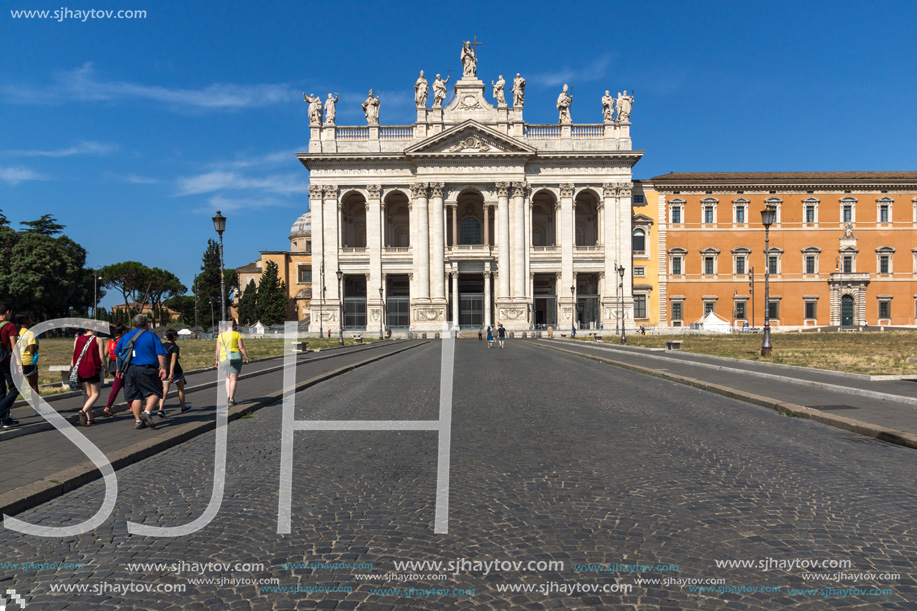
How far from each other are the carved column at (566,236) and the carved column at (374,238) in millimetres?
17701

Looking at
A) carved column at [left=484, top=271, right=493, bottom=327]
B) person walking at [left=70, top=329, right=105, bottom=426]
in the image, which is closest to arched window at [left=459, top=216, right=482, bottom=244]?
carved column at [left=484, top=271, right=493, bottom=327]

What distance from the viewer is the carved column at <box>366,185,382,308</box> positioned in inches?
2314

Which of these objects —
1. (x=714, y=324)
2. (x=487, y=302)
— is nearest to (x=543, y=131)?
(x=487, y=302)

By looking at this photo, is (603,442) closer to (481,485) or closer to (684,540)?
(481,485)

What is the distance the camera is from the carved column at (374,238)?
58781mm

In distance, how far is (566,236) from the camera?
5856cm

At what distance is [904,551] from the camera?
3.96m

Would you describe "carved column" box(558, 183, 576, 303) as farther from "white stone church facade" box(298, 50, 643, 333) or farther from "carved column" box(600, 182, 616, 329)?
"carved column" box(600, 182, 616, 329)

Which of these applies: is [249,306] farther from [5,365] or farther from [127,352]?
A: [127,352]

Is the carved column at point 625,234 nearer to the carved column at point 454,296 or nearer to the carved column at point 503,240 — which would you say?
the carved column at point 503,240

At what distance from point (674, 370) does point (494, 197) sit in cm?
4184

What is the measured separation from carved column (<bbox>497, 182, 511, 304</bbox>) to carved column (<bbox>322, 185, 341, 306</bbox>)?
51.4ft

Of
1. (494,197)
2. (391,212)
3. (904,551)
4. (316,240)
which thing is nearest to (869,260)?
(494,197)

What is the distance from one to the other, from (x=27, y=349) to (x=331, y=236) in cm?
5059
